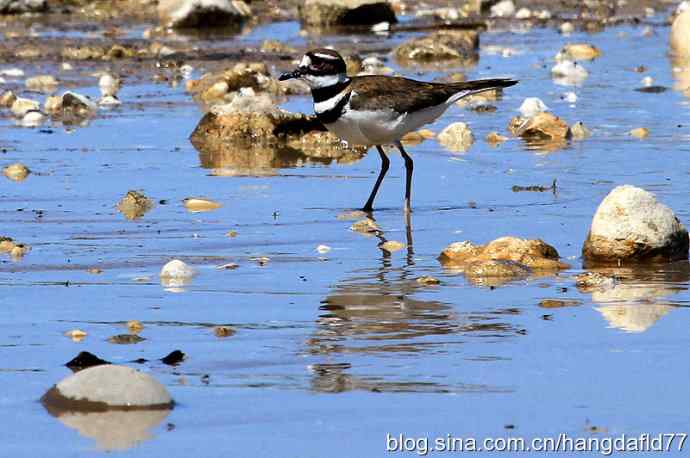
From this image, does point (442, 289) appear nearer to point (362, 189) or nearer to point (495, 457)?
point (495, 457)

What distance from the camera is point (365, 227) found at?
970 centimetres

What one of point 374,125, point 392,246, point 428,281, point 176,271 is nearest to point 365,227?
point 392,246

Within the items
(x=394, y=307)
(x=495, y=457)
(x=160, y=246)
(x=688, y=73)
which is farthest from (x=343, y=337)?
→ (x=688, y=73)

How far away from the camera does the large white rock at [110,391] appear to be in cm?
A: 548

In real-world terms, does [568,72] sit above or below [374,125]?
below

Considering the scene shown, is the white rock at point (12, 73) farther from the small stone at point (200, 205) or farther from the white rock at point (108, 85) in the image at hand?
the small stone at point (200, 205)

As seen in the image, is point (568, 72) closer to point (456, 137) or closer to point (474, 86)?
point (456, 137)

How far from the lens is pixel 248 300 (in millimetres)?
7555

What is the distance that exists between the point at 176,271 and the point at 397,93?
2996 millimetres

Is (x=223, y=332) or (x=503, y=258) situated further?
(x=503, y=258)

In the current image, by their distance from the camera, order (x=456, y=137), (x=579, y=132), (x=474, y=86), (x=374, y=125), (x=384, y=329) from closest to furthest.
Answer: (x=384, y=329)
(x=374, y=125)
(x=474, y=86)
(x=456, y=137)
(x=579, y=132)

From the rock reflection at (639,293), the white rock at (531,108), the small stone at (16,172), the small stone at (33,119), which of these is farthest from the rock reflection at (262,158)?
the rock reflection at (639,293)

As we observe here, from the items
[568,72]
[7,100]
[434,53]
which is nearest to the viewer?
[7,100]

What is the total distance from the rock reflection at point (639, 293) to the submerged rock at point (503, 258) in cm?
33
